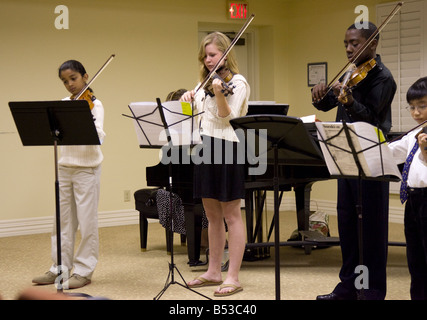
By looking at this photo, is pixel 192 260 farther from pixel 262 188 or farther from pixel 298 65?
pixel 298 65

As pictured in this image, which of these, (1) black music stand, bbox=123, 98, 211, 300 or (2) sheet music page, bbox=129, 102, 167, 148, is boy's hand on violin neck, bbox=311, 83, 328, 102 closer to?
(1) black music stand, bbox=123, 98, 211, 300

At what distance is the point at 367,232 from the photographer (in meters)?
3.33

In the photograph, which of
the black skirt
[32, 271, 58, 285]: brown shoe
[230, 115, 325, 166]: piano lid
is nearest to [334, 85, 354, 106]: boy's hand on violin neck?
[230, 115, 325, 166]: piano lid

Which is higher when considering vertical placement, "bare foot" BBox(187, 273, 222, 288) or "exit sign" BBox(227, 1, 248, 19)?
"exit sign" BBox(227, 1, 248, 19)

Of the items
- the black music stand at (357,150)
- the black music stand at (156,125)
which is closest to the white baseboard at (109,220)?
the black music stand at (156,125)

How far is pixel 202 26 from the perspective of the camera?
716cm

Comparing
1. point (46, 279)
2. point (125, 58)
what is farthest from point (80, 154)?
point (125, 58)

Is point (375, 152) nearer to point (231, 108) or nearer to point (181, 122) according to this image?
point (231, 108)

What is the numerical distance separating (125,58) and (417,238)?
4.23 meters

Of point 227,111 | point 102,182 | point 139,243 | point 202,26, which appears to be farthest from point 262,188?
point 202,26

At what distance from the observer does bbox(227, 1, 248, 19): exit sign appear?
23.1 feet

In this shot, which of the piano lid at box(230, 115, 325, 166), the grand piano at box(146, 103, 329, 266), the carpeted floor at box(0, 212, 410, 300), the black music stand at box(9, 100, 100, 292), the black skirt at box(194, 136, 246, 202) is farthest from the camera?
the grand piano at box(146, 103, 329, 266)

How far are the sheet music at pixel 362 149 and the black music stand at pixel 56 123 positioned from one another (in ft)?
4.06

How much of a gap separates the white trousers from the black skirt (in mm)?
764
